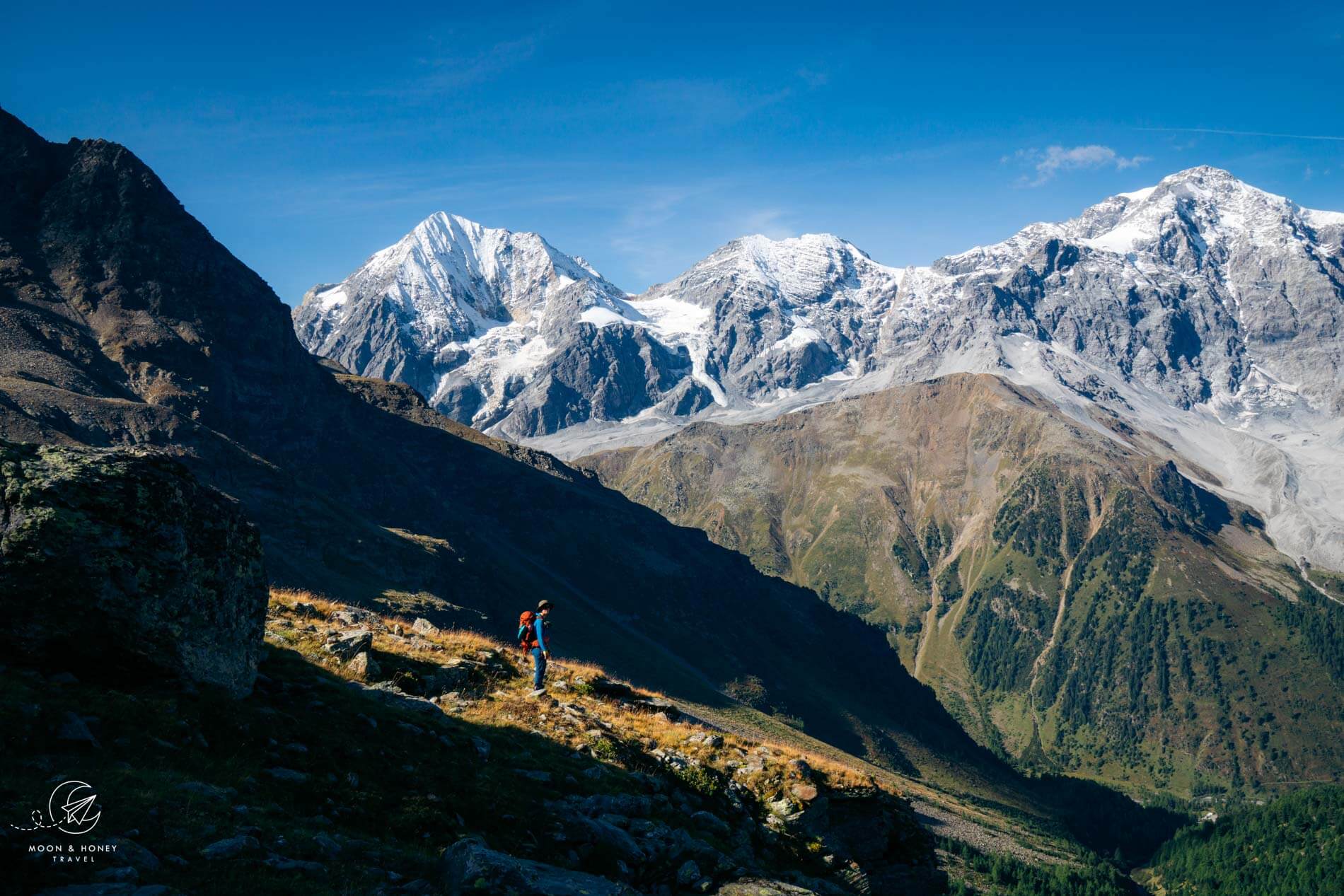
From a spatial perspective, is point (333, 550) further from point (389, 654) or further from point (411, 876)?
point (411, 876)

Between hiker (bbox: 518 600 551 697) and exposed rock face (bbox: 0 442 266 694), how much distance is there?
11416mm

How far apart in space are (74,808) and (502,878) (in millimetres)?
6568

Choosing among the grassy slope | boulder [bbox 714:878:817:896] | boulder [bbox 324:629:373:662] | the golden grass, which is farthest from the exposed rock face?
boulder [bbox 714:878:817:896]

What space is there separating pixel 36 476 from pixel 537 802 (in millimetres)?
12678

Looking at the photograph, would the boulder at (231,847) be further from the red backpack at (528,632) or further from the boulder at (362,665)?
the red backpack at (528,632)

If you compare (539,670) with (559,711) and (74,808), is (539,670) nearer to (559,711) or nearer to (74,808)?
(559,711)

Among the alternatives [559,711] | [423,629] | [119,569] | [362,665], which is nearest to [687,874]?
[559,711]

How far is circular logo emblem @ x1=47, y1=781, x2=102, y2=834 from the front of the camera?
12.0 metres

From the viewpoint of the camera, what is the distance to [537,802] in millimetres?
19781

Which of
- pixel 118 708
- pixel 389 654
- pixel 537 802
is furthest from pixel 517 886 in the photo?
pixel 389 654

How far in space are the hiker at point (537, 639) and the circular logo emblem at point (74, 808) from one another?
1643 centimetres

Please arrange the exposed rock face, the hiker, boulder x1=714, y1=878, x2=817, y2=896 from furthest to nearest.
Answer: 1. the hiker
2. boulder x1=714, y1=878, x2=817, y2=896
3. the exposed rock face

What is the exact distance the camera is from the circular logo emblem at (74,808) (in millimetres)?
12000

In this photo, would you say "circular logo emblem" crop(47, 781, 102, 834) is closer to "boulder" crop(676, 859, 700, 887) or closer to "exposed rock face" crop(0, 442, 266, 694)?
"exposed rock face" crop(0, 442, 266, 694)
